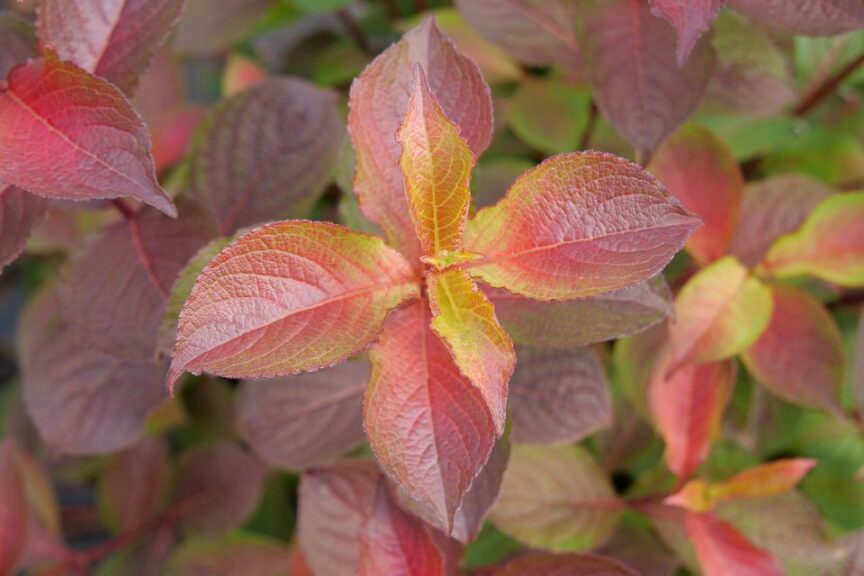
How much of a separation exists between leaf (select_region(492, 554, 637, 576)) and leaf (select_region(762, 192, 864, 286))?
278 millimetres

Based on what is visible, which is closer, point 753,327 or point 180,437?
point 753,327

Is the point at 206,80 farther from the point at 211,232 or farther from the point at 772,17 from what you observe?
the point at 772,17

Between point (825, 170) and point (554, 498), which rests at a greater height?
point (825, 170)

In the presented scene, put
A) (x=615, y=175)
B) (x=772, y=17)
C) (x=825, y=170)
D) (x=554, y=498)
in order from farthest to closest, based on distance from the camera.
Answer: (x=825, y=170) → (x=554, y=498) → (x=772, y=17) → (x=615, y=175)

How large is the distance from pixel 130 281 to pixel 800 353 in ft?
1.81

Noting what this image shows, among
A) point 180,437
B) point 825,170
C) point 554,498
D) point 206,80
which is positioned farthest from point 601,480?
point 206,80

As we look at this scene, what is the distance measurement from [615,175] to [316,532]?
36cm

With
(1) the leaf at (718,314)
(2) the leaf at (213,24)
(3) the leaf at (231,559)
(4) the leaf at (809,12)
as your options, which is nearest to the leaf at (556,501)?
(1) the leaf at (718,314)

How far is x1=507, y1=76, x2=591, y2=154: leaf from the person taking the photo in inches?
34.9

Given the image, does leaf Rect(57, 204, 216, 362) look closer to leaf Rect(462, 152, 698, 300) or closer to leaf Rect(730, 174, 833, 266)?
leaf Rect(462, 152, 698, 300)

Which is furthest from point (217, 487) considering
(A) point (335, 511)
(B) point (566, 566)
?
(B) point (566, 566)

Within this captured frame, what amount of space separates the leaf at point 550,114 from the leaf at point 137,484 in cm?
58

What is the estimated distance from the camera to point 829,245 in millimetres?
649

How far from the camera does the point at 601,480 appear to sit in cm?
74
